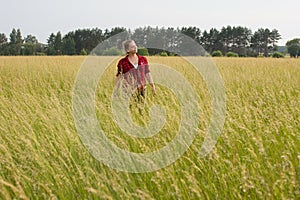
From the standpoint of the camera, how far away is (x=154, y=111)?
3.76 metres

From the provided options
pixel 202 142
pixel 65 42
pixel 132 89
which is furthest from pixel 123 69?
pixel 65 42

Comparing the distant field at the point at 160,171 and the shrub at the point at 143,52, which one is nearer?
the distant field at the point at 160,171

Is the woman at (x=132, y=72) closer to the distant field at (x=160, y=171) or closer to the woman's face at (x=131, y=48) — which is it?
the woman's face at (x=131, y=48)

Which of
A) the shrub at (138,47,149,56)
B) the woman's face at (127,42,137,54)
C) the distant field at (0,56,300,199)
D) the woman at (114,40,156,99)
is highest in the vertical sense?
the shrub at (138,47,149,56)

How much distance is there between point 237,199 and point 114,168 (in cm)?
91

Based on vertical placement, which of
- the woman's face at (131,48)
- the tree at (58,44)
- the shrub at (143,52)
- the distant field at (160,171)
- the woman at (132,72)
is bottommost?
the distant field at (160,171)

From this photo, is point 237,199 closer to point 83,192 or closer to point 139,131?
point 83,192

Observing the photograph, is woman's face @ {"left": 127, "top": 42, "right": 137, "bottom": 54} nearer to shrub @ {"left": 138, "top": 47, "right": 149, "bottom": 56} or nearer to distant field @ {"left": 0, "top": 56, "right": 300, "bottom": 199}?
distant field @ {"left": 0, "top": 56, "right": 300, "bottom": 199}

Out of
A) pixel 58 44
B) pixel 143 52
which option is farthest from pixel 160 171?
pixel 58 44

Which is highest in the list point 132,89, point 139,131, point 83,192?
point 132,89

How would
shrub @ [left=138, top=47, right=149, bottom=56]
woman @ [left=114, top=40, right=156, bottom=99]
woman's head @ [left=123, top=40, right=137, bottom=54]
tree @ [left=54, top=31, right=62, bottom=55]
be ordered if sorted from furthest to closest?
tree @ [left=54, top=31, right=62, bottom=55] → shrub @ [left=138, top=47, right=149, bottom=56] → woman @ [left=114, top=40, right=156, bottom=99] → woman's head @ [left=123, top=40, right=137, bottom=54]

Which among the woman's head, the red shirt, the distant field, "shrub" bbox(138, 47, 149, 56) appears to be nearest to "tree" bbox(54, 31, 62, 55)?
"shrub" bbox(138, 47, 149, 56)

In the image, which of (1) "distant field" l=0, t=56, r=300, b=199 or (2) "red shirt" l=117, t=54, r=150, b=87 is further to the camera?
(2) "red shirt" l=117, t=54, r=150, b=87

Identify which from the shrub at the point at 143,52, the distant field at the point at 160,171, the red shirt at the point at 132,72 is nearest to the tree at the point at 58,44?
the shrub at the point at 143,52
